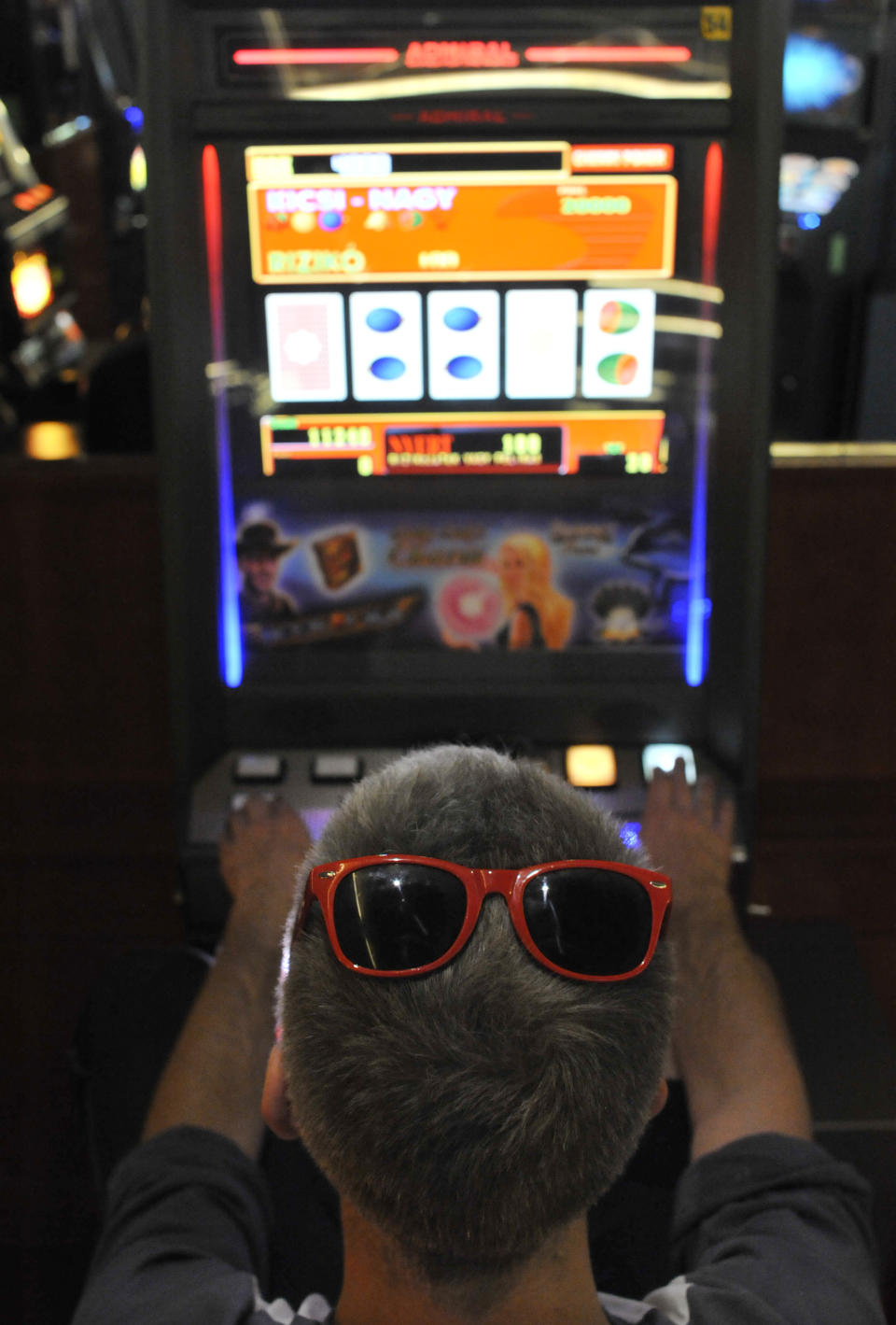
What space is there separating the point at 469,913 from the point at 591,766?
3.33ft

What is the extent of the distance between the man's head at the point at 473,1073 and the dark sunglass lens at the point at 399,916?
0.02 metres

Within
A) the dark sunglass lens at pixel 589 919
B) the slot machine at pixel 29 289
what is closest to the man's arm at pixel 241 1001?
the dark sunglass lens at pixel 589 919

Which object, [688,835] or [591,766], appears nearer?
[688,835]

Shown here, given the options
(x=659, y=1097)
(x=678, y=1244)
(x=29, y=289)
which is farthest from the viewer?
(x=29, y=289)

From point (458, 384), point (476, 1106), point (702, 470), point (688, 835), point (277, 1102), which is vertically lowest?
point (688, 835)

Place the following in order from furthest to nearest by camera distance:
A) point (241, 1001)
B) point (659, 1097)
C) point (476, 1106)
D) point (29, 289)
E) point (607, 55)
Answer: point (29, 289), point (607, 55), point (241, 1001), point (659, 1097), point (476, 1106)

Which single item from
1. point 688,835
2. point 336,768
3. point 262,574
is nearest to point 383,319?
point 262,574

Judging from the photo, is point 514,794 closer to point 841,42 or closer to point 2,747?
point 2,747

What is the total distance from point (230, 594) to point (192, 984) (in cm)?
57

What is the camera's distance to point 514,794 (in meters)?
0.99

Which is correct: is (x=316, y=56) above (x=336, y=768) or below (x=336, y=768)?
above

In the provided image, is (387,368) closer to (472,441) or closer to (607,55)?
(472,441)

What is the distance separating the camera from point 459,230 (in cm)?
178

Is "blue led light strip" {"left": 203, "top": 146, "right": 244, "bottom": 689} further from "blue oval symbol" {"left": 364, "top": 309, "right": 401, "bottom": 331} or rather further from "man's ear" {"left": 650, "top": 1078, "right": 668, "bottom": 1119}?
"man's ear" {"left": 650, "top": 1078, "right": 668, "bottom": 1119}
